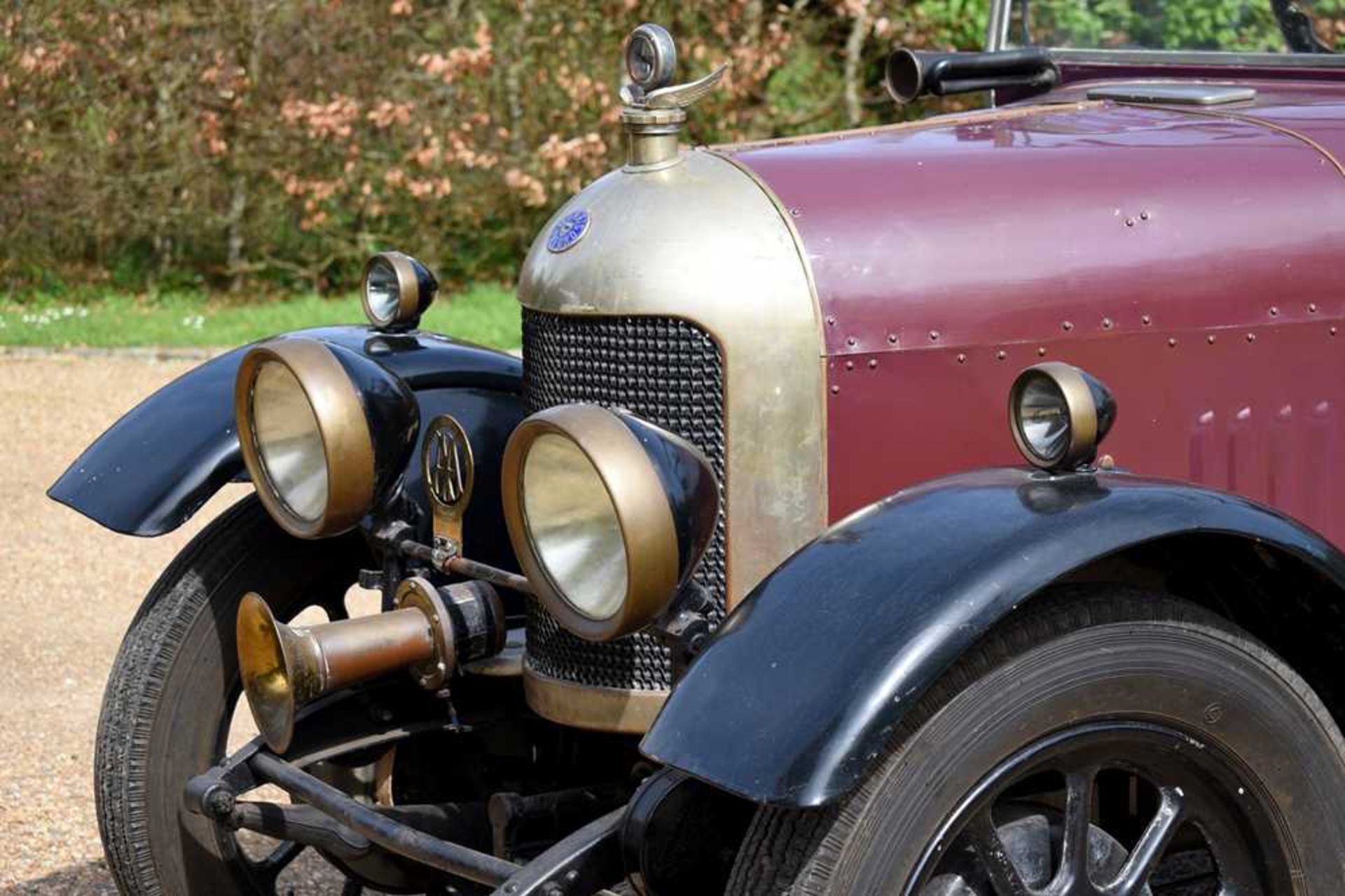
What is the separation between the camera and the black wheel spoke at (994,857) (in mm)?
2262

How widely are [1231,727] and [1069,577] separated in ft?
0.87

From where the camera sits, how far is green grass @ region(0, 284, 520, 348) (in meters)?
10.1

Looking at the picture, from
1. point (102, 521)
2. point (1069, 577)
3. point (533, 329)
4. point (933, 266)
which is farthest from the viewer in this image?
point (102, 521)

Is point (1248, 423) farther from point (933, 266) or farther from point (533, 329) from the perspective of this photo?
point (533, 329)

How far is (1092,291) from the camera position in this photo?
2.69 m

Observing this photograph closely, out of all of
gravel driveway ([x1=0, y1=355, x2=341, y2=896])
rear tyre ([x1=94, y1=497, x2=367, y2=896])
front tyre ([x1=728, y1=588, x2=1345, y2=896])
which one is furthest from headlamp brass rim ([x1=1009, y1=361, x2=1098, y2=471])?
gravel driveway ([x1=0, y1=355, x2=341, y2=896])

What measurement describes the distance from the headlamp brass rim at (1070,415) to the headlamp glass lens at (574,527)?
50cm

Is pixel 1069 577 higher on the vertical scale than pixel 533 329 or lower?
lower

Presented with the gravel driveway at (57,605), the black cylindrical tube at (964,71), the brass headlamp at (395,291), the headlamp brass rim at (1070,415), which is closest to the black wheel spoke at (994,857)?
the headlamp brass rim at (1070,415)

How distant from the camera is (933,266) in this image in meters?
2.64

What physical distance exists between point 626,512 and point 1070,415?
1.74ft

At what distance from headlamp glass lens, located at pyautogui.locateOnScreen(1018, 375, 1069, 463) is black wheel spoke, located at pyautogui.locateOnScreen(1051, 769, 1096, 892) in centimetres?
39

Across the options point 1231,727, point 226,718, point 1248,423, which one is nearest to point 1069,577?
point 1231,727

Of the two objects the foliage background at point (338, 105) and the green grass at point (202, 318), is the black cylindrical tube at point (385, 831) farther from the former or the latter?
the foliage background at point (338, 105)
